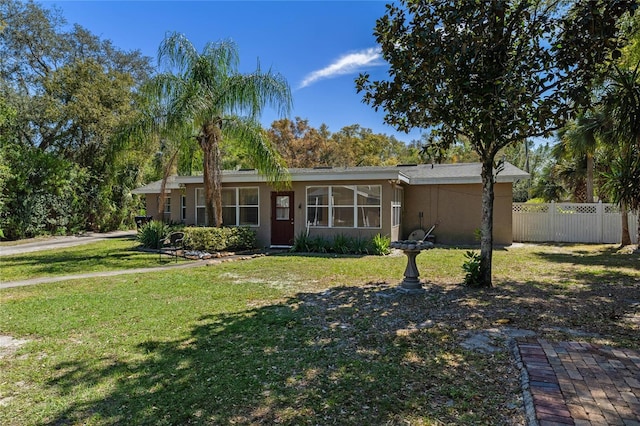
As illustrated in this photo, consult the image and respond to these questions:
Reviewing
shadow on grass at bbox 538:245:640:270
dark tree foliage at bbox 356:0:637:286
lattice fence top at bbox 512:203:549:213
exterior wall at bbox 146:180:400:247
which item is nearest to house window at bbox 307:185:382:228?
exterior wall at bbox 146:180:400:247

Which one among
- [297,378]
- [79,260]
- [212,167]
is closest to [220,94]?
[212,167]

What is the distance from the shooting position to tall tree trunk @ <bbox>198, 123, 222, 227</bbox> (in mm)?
12097

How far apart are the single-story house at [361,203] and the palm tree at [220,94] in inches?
69.7

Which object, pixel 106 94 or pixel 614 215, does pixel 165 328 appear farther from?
pixel 106 94

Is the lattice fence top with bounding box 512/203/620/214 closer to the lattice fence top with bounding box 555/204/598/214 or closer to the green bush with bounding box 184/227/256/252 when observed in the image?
the lattice fence top with bounding box 555/204/598/214

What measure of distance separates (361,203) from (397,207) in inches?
75.3

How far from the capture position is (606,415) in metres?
2.74

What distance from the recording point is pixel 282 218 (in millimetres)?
14469

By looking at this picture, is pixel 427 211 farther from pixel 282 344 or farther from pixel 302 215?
pixel 282 344

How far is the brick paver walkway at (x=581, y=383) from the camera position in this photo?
8.99 ft

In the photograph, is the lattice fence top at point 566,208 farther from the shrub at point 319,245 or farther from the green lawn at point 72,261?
the green lawn at point 72,261

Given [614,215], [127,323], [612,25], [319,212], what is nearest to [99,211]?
[319,212]

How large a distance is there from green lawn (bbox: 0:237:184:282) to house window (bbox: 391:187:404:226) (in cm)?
766

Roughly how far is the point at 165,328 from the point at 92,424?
2.19 metres
